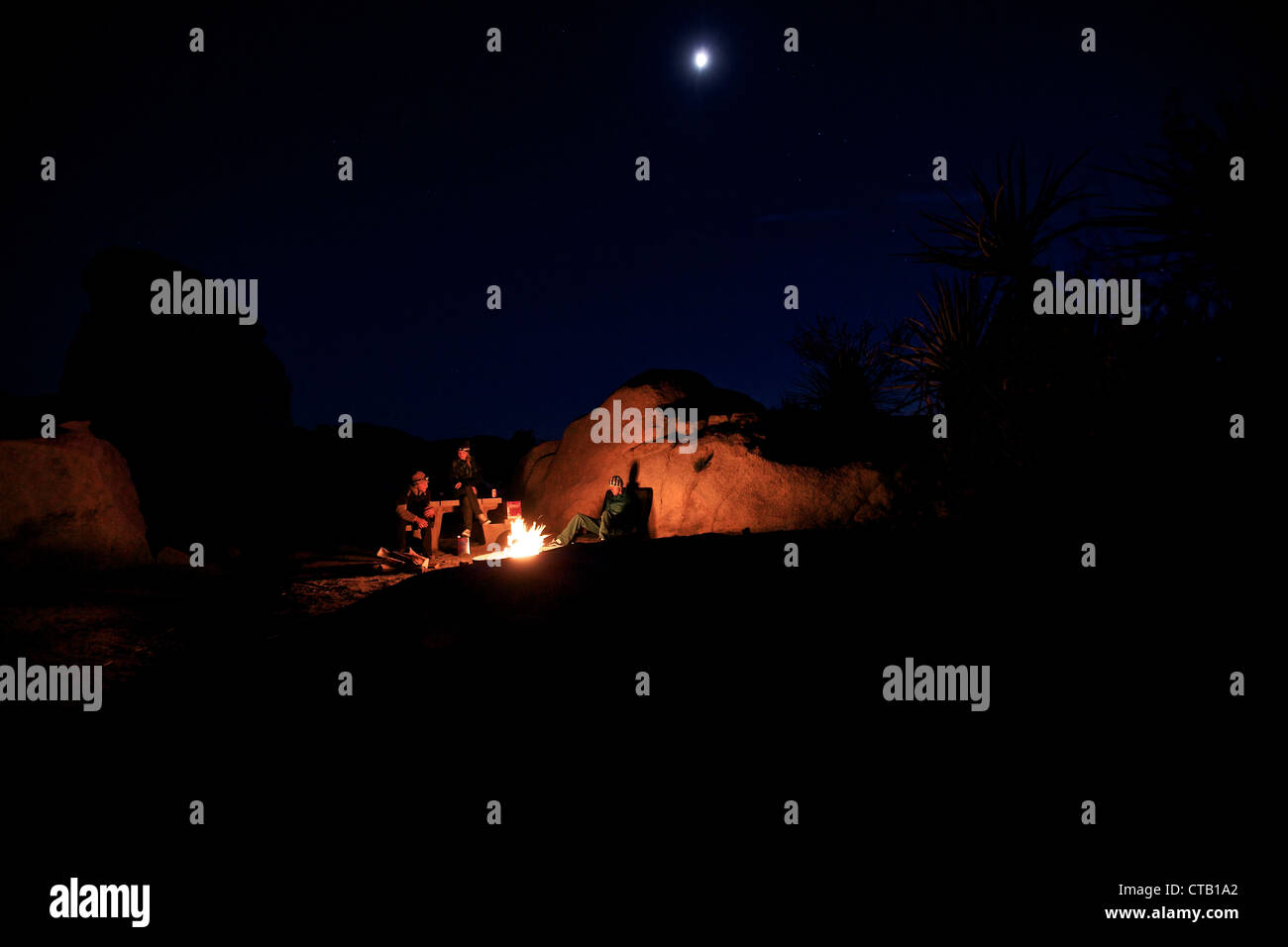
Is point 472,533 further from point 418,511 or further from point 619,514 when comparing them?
point 619,514

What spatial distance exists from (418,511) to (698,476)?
225 inches

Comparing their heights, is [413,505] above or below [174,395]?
below

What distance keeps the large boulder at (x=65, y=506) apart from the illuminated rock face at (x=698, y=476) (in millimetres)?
7424

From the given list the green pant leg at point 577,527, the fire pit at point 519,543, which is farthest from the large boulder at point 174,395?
the green pant leg at point 577,527

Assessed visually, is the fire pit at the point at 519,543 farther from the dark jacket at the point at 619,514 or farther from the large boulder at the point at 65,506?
the large boulder at the point at 65,506

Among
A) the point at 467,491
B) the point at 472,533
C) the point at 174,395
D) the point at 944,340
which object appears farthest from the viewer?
the point at 174,395

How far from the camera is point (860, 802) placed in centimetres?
373

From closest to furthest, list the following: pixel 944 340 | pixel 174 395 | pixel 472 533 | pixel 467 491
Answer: pixel 944 340 → pixel 467 491 → pixel 472 533 → pixel 174 395

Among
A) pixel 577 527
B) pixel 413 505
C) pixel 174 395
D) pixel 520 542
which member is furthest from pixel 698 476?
pixel 174 395

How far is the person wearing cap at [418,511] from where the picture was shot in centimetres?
1236

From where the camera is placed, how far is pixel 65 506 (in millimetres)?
9789
